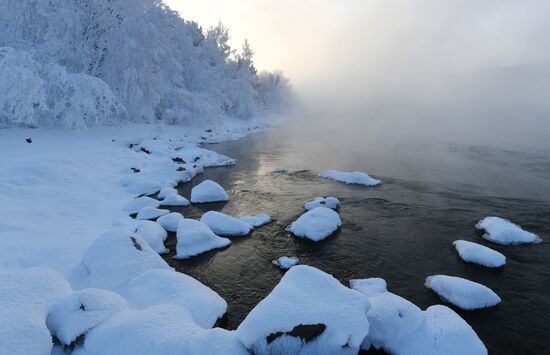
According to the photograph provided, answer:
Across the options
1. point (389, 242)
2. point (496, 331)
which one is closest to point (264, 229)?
point (389, 242)

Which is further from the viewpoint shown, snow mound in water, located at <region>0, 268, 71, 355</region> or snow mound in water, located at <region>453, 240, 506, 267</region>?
snow mound in water, located at <region>453, 240, 506, 267</region>

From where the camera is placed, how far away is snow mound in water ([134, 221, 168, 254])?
995cm

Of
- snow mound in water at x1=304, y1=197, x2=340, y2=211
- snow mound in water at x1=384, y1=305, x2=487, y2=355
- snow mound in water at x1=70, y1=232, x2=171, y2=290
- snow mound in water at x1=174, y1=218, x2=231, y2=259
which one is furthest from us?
snow mound in water at x1=304, y1=197, x2=340, y2=211

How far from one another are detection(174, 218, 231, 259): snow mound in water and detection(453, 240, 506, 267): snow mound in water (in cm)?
661

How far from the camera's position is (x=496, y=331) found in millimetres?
6895

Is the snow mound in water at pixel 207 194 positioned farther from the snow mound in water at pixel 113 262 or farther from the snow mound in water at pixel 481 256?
the snow mound in water at pixel 481 256

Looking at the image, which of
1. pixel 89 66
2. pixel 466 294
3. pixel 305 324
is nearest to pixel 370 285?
pixel 466 294

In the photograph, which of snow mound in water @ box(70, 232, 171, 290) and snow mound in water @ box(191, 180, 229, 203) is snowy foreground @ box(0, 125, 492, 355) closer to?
snow mound in water @ box(70, 232, 171, 290)

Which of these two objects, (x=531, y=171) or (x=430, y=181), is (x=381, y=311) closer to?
(x=430, y=181)

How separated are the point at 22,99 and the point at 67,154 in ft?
9.39

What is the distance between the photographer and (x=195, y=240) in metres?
10.2

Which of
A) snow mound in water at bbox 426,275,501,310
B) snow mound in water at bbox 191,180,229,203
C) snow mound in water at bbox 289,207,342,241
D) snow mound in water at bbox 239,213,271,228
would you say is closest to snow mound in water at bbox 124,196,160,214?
snow mound in water at bbox 191,180,229,203

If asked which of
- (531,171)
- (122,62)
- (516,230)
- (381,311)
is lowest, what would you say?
(381,311)

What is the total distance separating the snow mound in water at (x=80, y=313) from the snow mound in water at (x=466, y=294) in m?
6.53
